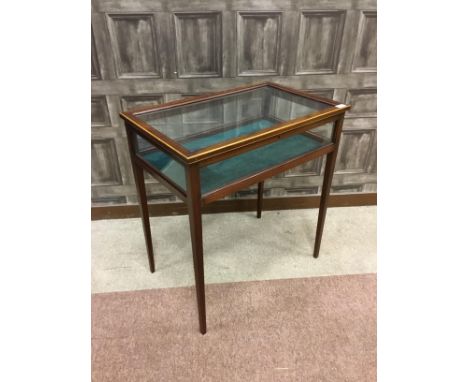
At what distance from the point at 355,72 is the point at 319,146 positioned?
1.71 ft

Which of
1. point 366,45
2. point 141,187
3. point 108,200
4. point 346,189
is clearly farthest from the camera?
point 346,189

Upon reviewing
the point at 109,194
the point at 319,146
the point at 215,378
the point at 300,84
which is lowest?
the point at 215,378

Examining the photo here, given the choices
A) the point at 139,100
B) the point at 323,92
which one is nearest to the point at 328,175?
the point at 323,92

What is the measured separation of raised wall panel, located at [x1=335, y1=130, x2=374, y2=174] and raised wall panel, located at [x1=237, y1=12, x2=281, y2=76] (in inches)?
21.6

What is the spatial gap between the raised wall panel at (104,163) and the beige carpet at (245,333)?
60cm

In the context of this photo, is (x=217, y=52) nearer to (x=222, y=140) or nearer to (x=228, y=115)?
(x=228, y=115)

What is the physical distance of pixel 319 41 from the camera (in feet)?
5.01

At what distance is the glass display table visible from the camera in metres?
1.01

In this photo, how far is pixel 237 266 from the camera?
62.6 inches

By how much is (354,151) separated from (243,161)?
34.4 inches

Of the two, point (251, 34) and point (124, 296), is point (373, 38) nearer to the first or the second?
point (251, 34)

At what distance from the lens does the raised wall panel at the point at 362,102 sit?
5.46 ft

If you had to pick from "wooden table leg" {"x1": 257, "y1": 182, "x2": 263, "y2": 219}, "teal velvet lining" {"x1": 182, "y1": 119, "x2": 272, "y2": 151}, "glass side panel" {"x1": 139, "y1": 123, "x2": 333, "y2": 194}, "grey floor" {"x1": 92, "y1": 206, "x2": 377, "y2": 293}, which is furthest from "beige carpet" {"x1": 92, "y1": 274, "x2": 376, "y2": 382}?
"teal velvet lining" {"x1": 182, "y1": 119, "x2": 272, "y2": 151}

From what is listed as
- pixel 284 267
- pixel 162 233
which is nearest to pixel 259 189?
pixel 284 267
